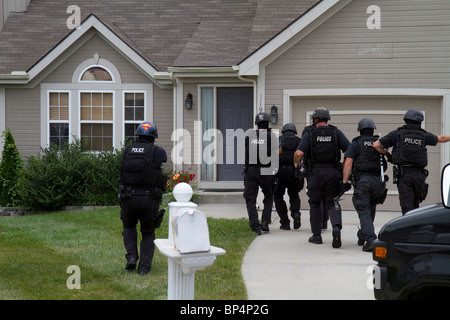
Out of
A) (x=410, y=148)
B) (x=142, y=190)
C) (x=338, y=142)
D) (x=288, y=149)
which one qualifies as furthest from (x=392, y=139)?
(x=142, y=190)

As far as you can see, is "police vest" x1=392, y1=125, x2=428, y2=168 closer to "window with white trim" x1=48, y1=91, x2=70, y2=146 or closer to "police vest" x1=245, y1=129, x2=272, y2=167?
"police vest" x1=245, y1=129, x2=272, y2=167

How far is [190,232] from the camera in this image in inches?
189

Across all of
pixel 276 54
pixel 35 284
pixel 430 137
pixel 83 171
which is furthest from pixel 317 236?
pixel 83 171

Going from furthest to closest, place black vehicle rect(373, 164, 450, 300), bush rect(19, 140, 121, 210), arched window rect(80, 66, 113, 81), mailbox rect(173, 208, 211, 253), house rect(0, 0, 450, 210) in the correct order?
arched window rect(80, 66, 113, 81), bush rect(19, 140, 121, 210), house rect(0, 0, 450, 210), mailbox rect(173, 208, 211, 253), black vehicle rect(373, 164, 450, 300)

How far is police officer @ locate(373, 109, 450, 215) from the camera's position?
8594 mm

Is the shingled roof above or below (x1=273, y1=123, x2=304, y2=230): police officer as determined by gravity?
above

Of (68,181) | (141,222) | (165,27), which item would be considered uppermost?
(165,27)

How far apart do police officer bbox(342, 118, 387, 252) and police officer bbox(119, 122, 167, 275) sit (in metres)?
2.97

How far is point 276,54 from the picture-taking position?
1317cm

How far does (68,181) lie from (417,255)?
36.9ft

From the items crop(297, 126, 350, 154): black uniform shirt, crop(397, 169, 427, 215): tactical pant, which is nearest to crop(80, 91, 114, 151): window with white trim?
crop(297, 126, 350, 154): black uniform shirt

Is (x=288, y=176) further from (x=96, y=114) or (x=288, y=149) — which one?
(x=96, y=114)

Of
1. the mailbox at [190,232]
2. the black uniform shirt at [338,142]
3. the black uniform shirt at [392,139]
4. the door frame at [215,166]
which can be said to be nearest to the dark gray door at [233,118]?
the door frame at [215,166]

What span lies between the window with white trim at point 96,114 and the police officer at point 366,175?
875 centimetres
